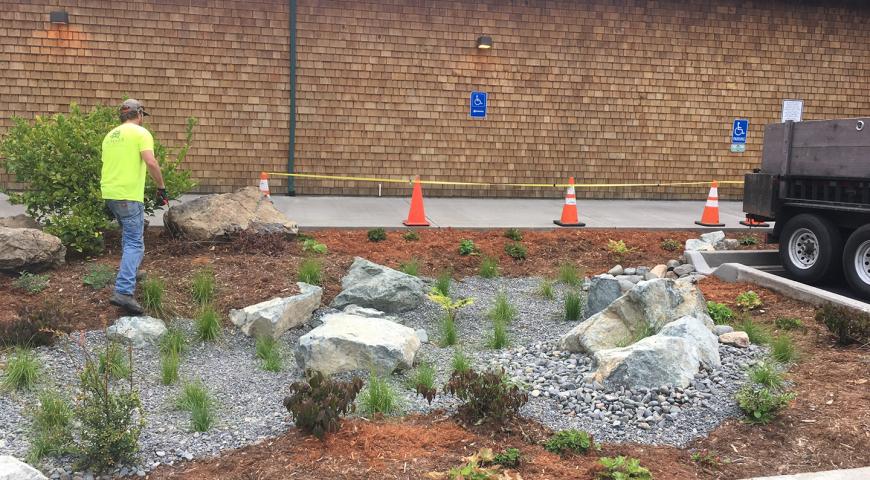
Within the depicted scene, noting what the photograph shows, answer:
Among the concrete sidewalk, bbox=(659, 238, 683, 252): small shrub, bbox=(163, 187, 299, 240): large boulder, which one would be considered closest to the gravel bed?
bbox=(163, 187, 299, 240): large boulder

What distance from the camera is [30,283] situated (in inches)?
253

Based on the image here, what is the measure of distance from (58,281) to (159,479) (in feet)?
11.9

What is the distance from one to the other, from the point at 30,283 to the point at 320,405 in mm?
3834

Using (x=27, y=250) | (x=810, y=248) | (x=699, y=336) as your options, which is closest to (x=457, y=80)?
(x=810, y=248)

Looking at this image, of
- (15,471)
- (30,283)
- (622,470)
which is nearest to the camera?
(15,471)

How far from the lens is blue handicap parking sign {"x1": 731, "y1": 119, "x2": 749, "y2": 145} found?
14805 millimetres

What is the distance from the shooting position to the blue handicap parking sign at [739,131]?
48.6 ft

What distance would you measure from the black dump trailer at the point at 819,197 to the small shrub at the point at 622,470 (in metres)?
4.68

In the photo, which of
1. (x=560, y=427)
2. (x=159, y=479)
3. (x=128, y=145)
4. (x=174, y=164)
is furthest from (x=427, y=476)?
(x=174, y=164)

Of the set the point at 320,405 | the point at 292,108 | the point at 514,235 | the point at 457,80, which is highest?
the point at 457,80

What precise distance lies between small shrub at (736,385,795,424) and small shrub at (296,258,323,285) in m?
3.98

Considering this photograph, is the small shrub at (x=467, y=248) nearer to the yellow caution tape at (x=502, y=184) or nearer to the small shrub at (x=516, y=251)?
the small shrub at (x=516, y=251)

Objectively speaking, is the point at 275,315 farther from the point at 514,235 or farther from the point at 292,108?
the point at 292,108

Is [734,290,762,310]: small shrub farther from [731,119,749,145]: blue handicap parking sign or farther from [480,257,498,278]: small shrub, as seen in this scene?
[731,119,749,145]: blue handicap parking sign
